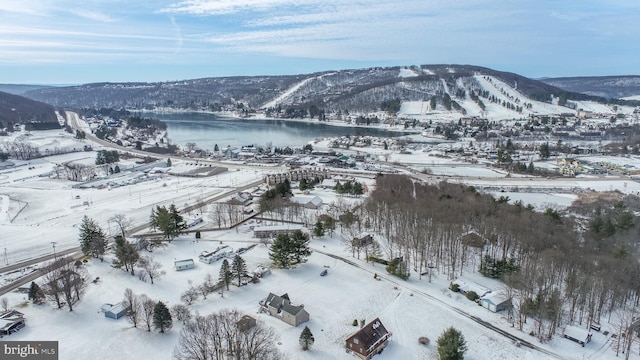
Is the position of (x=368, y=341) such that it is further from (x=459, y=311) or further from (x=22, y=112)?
(x=22, y=112)

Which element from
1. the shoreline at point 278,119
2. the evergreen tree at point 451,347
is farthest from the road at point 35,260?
the shoreline at point 278,119

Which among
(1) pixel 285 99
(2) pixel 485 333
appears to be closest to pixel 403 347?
(2) pixel 485 333

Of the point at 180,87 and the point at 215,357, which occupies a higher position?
the point at 180,87

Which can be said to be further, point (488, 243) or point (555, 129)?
point (555, 129)

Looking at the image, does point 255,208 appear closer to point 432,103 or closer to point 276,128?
point 276,128

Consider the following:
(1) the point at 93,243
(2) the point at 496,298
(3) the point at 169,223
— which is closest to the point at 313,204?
(3) the point at 169,223

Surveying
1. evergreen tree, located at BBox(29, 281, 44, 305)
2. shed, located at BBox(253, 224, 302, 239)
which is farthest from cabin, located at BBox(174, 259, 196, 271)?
evergreen tree, located at BBox(29, 281, 44, 305)
